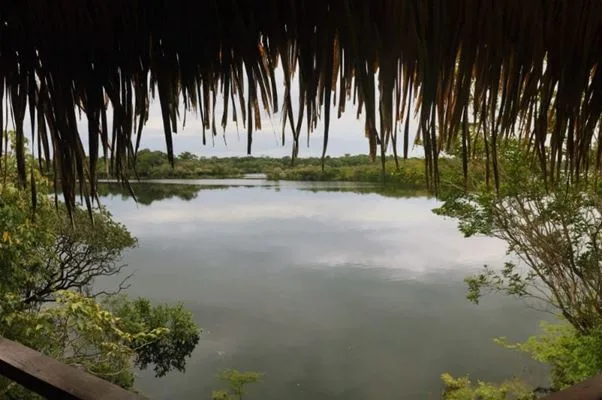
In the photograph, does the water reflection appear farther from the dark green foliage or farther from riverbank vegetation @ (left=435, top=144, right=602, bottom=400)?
the dark green foliage

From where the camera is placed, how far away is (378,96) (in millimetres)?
562

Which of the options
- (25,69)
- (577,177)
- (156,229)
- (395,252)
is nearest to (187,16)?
(25,69)

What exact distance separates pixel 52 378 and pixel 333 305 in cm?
1149

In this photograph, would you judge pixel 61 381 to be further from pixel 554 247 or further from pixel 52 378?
pixel 554 247

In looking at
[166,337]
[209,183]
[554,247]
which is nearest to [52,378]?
[554,247]

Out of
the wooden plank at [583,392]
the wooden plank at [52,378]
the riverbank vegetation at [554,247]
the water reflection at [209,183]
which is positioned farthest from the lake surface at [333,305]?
the wooden plank at [583,392]

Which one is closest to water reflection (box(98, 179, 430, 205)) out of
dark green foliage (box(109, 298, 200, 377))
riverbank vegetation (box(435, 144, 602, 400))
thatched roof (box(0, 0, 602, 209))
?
thatched roof (box(0, 0, 602, 209))

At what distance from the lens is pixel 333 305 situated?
11711 mm

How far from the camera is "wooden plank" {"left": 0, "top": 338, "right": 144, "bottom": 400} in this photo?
0.53 metres

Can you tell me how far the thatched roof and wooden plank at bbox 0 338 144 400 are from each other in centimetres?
23

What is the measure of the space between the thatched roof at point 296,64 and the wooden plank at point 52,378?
23 cm

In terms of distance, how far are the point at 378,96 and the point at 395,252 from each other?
578 inches

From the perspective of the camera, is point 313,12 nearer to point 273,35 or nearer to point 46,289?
point 273,35

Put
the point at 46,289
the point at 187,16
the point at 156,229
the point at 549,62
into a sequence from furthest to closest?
1. the point at 156,229
2. the point at 46,289
3. the point at 549,62
4. the point at 187,16
